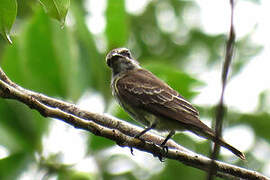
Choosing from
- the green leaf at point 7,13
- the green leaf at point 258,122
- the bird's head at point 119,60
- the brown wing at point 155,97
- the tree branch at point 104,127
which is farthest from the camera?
the green leaf at point 258,122

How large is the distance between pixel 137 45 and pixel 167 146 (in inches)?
153

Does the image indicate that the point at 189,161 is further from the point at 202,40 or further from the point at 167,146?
the point at 202,40

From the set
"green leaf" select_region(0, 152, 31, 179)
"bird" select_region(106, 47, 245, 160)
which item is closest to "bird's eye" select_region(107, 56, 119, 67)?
"bird" select_region(106, 47, 245, 160)

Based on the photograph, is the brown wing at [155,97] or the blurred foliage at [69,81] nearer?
the brown wing at [155,97]

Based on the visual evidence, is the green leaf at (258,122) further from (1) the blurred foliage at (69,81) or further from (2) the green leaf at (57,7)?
(2) the green leaf at (57,7)

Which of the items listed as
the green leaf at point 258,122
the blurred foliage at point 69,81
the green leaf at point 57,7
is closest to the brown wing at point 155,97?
the blurred foliage at point 69,81

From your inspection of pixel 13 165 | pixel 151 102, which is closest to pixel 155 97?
pixel 151 102

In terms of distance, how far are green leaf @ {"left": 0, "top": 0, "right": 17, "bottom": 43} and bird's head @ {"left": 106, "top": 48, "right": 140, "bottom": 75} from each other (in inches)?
125

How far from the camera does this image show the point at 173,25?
8.57 meters

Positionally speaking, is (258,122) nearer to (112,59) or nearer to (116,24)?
(112,59)

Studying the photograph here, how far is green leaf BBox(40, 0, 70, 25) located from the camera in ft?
10.2

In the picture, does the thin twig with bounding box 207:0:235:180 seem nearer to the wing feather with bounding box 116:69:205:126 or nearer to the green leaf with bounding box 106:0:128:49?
the wing feather with bounding box 116:69:205:126

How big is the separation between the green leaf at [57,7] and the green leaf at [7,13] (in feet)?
0.55

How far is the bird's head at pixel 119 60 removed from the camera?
632cm
